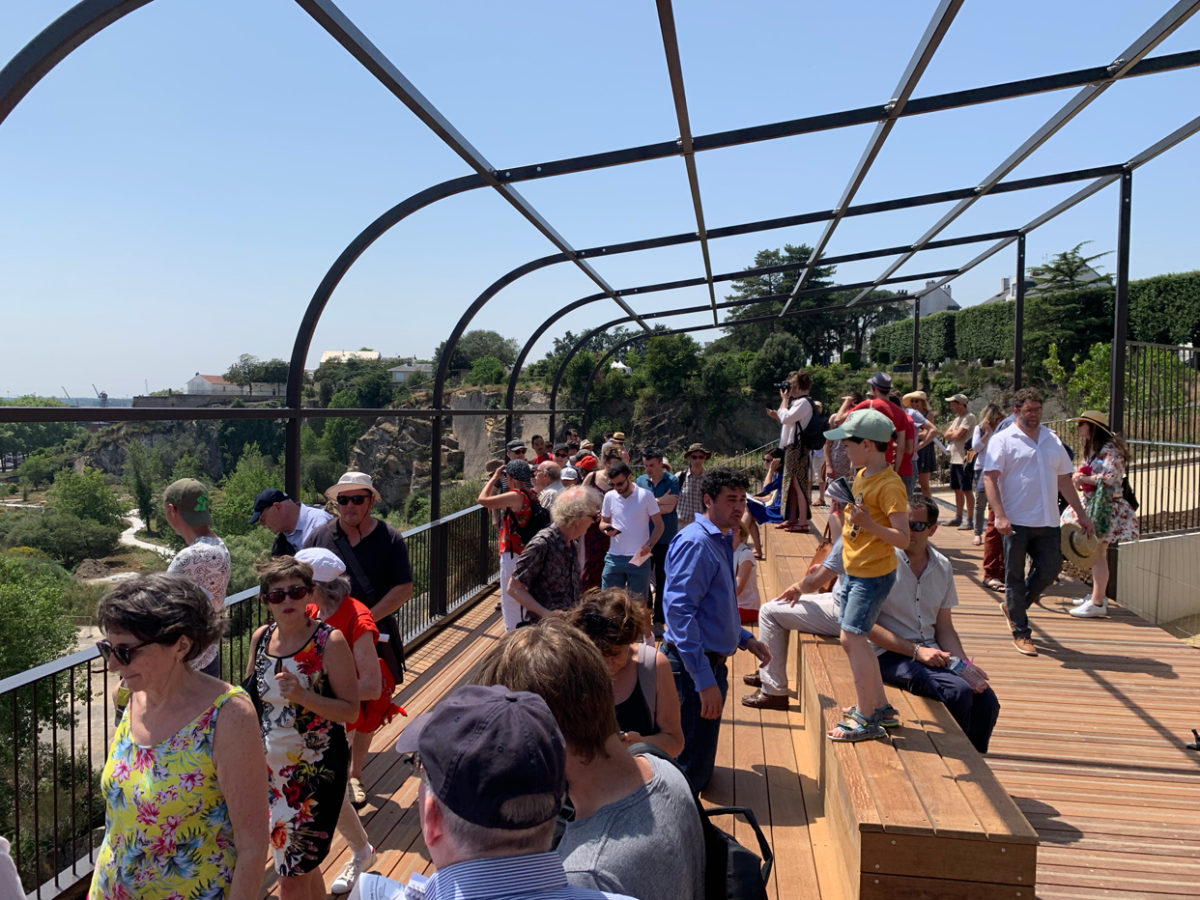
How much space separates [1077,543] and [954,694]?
2.73 m

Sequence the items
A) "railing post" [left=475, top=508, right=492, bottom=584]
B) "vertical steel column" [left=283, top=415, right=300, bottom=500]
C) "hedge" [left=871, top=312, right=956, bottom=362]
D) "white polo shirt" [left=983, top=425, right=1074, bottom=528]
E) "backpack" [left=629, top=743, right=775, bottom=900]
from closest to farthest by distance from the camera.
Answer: "backpack" [left=629, top=743, right=775, bottom=900], "vertical steel column" [left=283, top=415, right=300, bottom=500], "white polo shirt" [left=983, top=425, right=1074, bottom=528], "railing post" [left=475, top=508, right=492, bottom=584], "hedge" [left=871, top=312, right=956, bottom=362]

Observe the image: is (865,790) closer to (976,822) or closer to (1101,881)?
(976,822)

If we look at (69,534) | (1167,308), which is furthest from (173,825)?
(1167,308)

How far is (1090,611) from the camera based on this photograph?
6027 mm

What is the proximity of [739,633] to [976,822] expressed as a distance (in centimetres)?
125

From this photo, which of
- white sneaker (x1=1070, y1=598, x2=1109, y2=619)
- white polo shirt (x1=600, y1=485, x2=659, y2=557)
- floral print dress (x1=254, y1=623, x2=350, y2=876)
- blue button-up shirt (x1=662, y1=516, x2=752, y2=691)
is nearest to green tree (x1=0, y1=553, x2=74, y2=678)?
white polo shirt (x1=600, y1=485, x2=659, y2=557)

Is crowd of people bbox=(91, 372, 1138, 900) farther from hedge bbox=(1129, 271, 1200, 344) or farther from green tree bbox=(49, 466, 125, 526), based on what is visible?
hedge bbox=(1129, 271, 1200, 344)

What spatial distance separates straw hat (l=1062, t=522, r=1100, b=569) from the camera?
5523mm

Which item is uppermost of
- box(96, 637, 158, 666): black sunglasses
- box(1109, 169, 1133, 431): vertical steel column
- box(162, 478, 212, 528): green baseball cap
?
box(1109, 169, 1133, 431): vertical steel column

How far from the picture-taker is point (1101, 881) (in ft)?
9.54

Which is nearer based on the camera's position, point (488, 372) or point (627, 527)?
point (627, 527)

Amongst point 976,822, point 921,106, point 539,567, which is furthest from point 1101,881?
point 921,106

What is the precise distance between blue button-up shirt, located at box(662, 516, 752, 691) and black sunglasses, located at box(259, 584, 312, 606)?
150cm

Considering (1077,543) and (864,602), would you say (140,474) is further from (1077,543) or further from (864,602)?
(1077,543)
